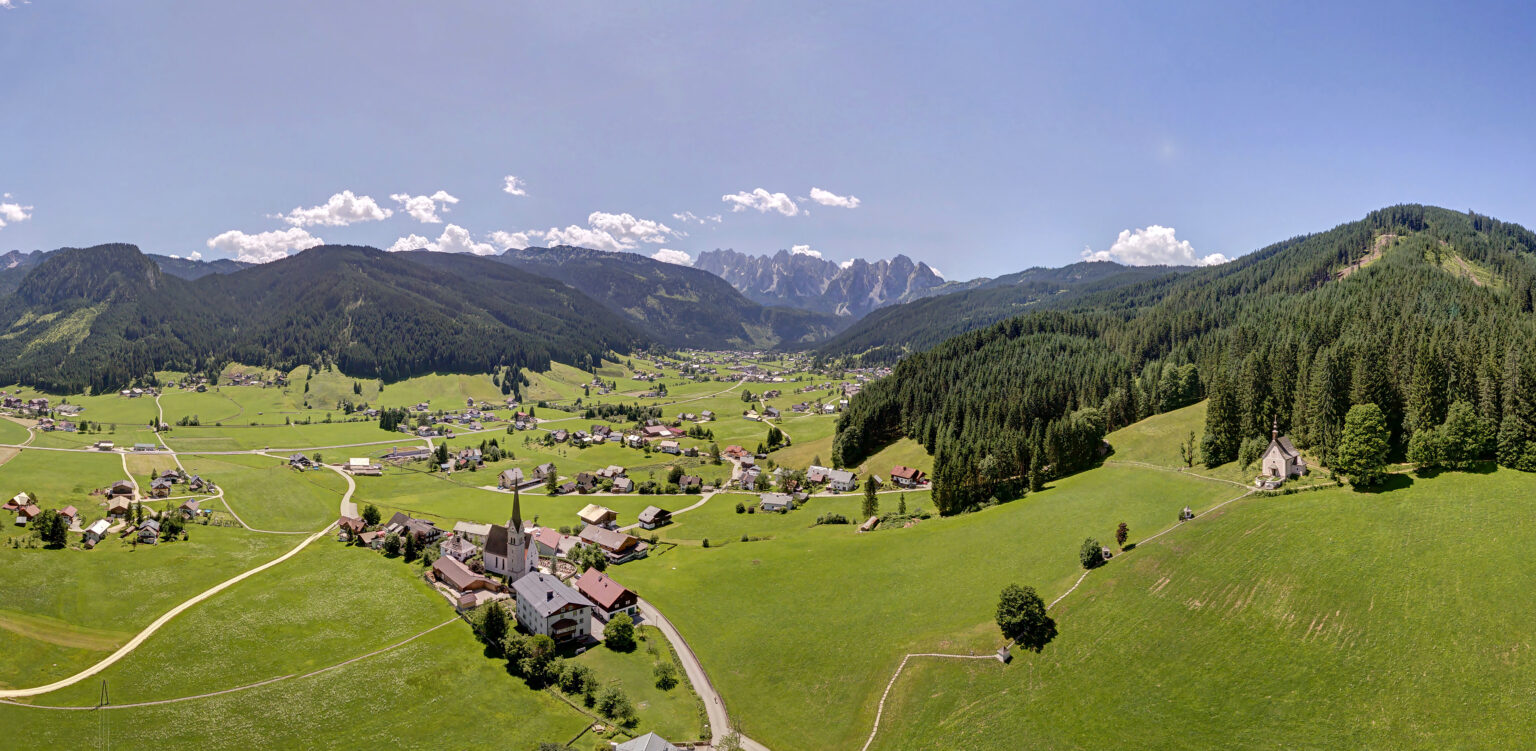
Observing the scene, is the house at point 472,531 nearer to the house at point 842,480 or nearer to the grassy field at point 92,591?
the grassy field at point 92,591

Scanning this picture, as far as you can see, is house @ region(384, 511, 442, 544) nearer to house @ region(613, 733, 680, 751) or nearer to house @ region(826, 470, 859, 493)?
house @ region(613, 733, 680, 751)

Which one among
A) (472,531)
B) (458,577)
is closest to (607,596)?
(458,577)

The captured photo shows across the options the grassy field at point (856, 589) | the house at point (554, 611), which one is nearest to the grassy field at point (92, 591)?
the house at point (554, 611)

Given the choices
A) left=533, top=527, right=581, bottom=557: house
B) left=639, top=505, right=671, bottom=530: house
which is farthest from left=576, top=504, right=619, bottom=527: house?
left=533, top=527, right=581, bottom=557: house

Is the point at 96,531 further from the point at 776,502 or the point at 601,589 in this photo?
the point at 776,502

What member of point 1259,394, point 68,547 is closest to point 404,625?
point 68,547

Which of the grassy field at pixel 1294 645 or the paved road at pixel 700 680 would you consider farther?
the paved road at pixel 700 680
